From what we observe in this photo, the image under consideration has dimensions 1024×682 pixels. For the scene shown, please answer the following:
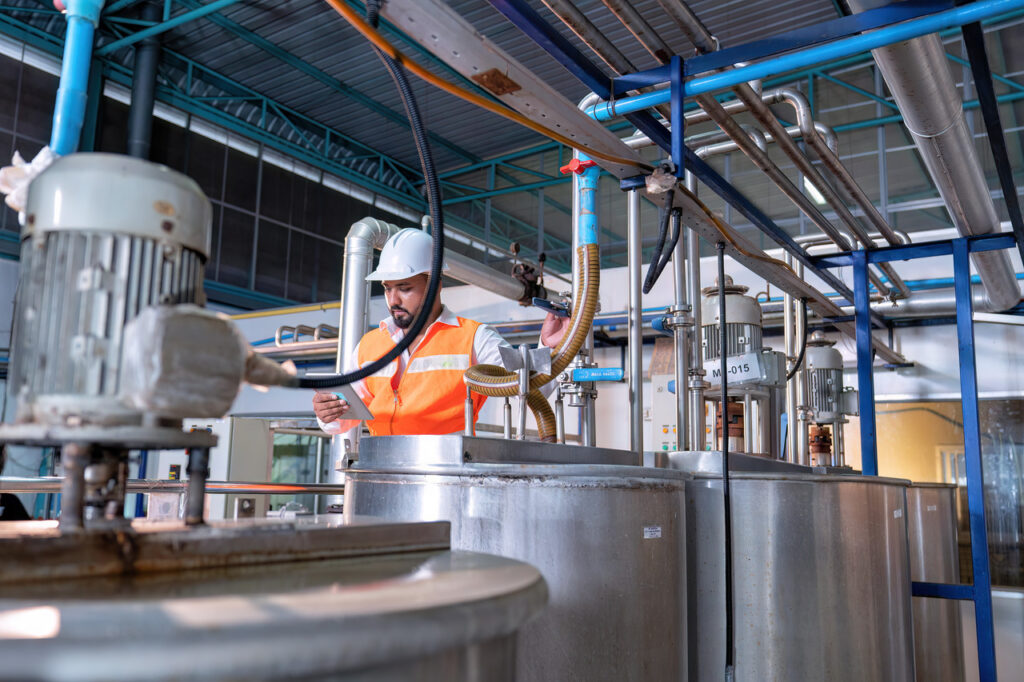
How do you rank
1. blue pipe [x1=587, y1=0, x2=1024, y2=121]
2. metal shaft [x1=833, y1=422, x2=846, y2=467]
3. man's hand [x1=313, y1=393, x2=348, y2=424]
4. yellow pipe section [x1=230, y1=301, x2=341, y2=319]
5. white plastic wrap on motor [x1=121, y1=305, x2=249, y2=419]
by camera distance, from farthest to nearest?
yellow pipe section [x1=230, y1=301, x2=341, y2=319] → metal shaft [x1=833, y1=422, x2=846, y2=467] → man's hand [x1=313, y1=393, x2=348, y2=424] → blue pipe [x1=587, y1=0, x2=1024, y2=121] → white plastic wrap on motor [x1=121, y1=305, x2=249, y2=419]

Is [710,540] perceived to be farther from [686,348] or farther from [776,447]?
[776,447]

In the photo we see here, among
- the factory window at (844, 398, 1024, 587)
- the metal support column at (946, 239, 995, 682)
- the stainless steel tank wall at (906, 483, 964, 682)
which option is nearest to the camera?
the metal support column at (946, 239, 995, 682)

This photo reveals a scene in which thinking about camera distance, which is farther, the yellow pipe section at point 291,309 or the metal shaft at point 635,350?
the yellow pipe section at point 291,309

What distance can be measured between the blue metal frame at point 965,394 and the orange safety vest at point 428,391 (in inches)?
71.7

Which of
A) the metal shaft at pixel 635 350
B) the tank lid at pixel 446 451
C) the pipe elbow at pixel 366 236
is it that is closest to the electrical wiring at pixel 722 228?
the metal shaft at pixel 635 350

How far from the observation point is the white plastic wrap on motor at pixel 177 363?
2.26ft

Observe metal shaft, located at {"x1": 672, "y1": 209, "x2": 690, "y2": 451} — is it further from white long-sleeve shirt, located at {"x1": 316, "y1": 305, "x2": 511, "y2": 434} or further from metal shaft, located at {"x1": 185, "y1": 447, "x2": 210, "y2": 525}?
metal shaft, located at {"x1": 185, "y1": 447, "x2": 210, "y2": 525}

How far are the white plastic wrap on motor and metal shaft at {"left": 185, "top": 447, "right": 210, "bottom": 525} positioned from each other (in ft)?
0.23

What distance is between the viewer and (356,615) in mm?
548

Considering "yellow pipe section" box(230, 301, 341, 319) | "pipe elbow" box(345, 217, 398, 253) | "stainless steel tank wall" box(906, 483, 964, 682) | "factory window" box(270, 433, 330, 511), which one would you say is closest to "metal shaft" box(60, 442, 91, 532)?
"pipe elbow" box(345, 217, 398, 253)

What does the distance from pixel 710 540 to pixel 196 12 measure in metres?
6.28

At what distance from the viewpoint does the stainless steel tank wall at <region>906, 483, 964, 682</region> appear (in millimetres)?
3559

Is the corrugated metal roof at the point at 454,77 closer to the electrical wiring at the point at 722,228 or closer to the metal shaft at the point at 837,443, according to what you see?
the metal shaft at the point at 837,443

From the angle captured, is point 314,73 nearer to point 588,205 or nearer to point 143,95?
point 143,95
